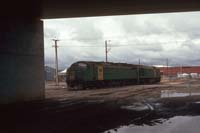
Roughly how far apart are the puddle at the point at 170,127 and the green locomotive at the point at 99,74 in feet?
93.2

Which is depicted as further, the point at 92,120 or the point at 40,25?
the point at 40,25

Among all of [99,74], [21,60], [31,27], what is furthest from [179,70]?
[21,60]

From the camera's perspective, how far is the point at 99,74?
42844mm

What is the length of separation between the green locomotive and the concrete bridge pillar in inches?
638

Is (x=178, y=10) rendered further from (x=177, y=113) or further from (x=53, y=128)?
(x=53, y=128)

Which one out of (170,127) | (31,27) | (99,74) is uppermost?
(31,27)

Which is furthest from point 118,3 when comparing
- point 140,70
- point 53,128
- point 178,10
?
point 140,70

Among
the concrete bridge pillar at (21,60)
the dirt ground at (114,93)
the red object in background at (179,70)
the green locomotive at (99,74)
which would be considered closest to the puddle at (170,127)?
the concrete bridge pillar at (21,60)

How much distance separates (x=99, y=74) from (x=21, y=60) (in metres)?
20.6

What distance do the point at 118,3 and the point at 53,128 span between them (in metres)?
11.0

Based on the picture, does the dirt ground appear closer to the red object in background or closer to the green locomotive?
the green locomotive

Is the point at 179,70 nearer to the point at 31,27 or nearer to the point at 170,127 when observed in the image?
the point at 31,27

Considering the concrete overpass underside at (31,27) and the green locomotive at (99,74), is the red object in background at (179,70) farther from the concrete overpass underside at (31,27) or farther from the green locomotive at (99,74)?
the concrete overpass underside at (31,27)

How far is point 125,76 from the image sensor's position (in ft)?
165
